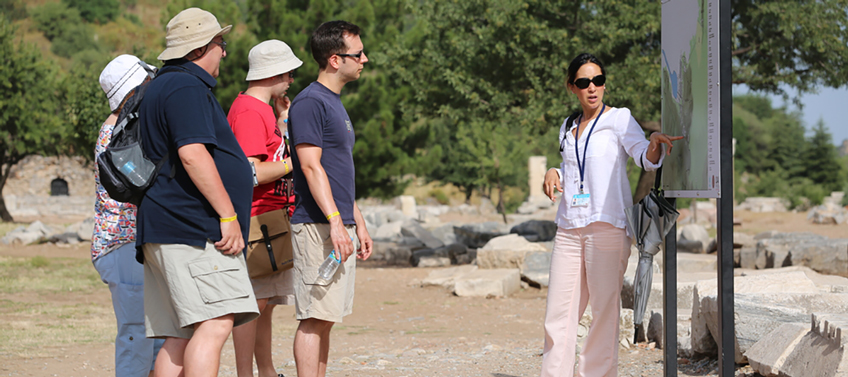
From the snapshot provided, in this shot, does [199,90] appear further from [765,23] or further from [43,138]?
[43,138]

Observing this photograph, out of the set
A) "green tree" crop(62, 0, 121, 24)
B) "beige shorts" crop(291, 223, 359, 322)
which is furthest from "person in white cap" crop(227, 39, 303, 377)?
"green tree" crop(62, 0, 121, 24)

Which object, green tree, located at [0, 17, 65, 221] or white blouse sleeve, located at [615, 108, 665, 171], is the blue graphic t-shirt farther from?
green tree, located at [0, 17, 65, 221]

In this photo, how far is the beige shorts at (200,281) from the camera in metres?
2.69

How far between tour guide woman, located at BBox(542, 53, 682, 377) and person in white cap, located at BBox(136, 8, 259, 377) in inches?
60.8

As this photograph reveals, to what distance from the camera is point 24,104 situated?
2228cm

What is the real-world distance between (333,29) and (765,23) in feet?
33.3

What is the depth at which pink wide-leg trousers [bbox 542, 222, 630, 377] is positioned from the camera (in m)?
3.46

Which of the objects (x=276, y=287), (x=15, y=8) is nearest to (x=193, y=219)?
(x=276, y=287)

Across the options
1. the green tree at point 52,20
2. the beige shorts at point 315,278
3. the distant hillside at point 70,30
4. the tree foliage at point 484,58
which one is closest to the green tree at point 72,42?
the distant hillside at point 70,30

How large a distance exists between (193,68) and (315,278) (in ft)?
3.51

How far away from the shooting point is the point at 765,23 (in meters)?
11.6

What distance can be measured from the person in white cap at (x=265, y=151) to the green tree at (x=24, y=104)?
21.4 metres

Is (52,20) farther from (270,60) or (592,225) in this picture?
(592,225)

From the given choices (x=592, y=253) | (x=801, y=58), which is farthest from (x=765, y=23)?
(x=592, y=253)
